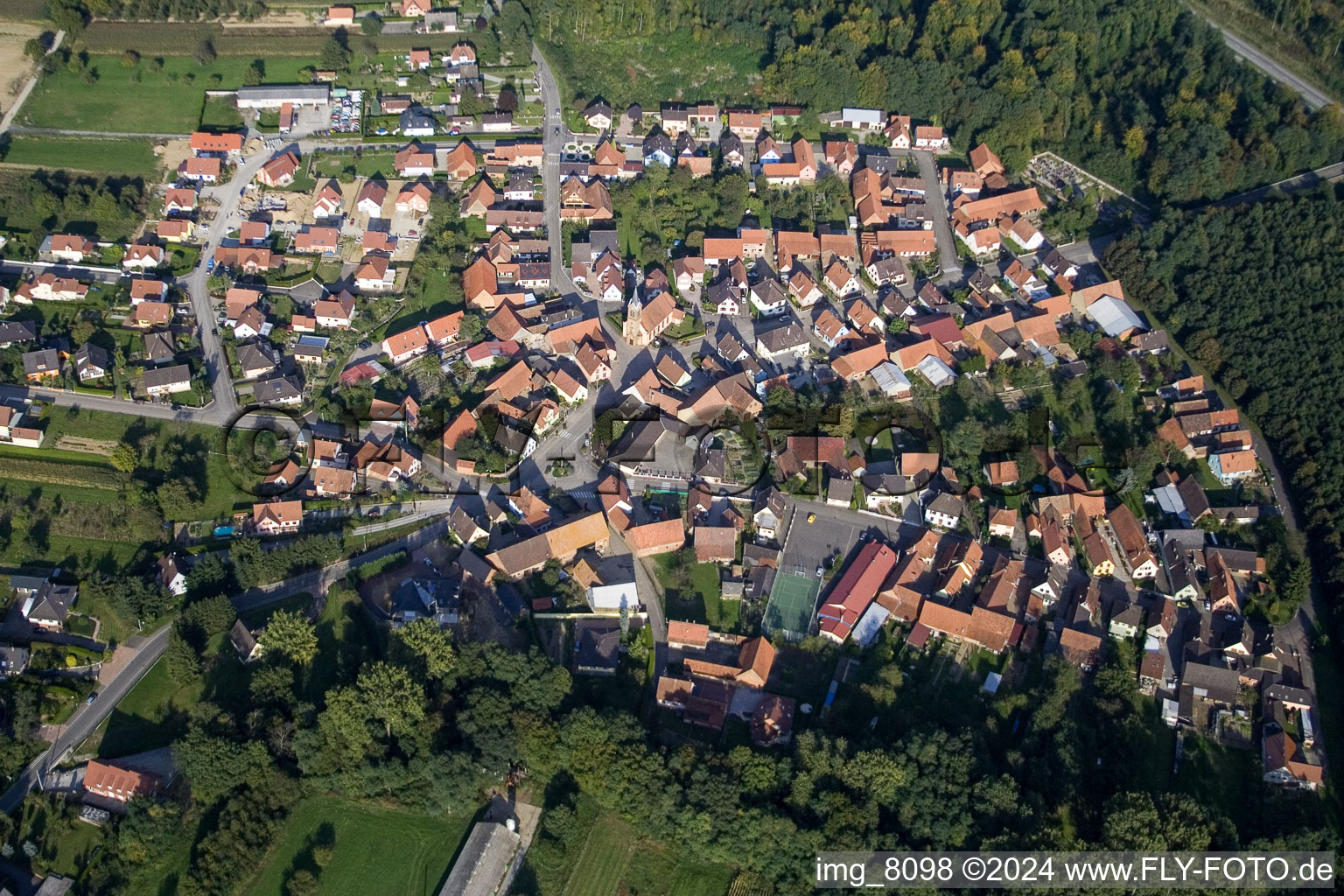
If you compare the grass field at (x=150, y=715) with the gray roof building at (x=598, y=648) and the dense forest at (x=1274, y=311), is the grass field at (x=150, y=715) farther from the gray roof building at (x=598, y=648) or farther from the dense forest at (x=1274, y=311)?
the dense forest at (x=1274, y=311)

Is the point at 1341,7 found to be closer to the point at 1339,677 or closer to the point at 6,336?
the point at 1339,677

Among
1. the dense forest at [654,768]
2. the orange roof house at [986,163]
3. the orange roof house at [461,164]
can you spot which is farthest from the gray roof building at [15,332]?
the orange roof house at [986,163]

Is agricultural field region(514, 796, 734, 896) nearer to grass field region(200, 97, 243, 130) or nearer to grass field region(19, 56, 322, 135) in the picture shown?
grass field region(200, 97, 243, 130)

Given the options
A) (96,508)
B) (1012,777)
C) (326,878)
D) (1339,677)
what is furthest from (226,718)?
(1339,677)

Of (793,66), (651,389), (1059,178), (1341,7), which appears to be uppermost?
(1341,7)

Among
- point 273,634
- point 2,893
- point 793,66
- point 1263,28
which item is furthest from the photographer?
point 1263,28

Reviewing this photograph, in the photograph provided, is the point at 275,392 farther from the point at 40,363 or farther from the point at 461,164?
the point at 461,164

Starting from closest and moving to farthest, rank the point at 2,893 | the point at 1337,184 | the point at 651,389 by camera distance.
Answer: the point at 2,893
the point at 651,389
the point at 1337,184
